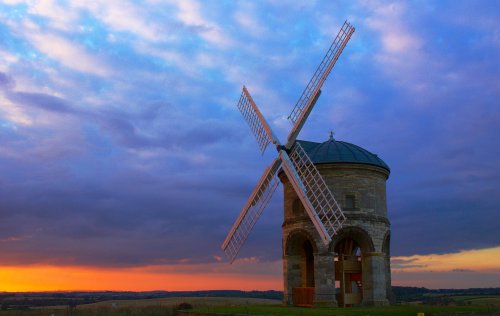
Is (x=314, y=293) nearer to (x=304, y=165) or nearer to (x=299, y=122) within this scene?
(x=304, y=165)

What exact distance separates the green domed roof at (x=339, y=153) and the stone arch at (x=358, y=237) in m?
3.95

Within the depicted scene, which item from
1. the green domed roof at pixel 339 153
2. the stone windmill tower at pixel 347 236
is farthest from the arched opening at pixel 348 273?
the green domed roof at pixel 339 153

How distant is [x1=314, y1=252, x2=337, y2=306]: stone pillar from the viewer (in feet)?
105

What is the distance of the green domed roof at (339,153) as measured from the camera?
33375 mm

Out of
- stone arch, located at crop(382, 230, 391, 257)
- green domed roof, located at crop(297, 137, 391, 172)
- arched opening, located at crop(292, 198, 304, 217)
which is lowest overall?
stone arch, located at crop(382, 230, 391, 257)

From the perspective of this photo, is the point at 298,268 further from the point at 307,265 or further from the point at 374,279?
the point at 374,279

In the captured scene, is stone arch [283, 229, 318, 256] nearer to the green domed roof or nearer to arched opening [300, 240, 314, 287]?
arched opening [300, 240, 314, 287]

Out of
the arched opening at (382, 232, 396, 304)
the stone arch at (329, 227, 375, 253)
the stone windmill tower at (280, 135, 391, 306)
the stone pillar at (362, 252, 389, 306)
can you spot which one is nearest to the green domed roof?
the stone windmill tower at (280, 135, 391, 306)

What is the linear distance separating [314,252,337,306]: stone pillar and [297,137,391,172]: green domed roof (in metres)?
5.54

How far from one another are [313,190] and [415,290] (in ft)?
303

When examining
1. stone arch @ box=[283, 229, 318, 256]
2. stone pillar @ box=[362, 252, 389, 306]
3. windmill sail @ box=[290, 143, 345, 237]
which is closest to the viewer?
windmill sail @ box=[290, 143, 345, 237]

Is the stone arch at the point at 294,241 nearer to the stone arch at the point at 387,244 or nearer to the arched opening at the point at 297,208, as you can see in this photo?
the arched opening at the point at 297,208

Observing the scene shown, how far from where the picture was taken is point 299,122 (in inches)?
1291

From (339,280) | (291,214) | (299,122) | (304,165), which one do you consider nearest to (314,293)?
(339,280)
